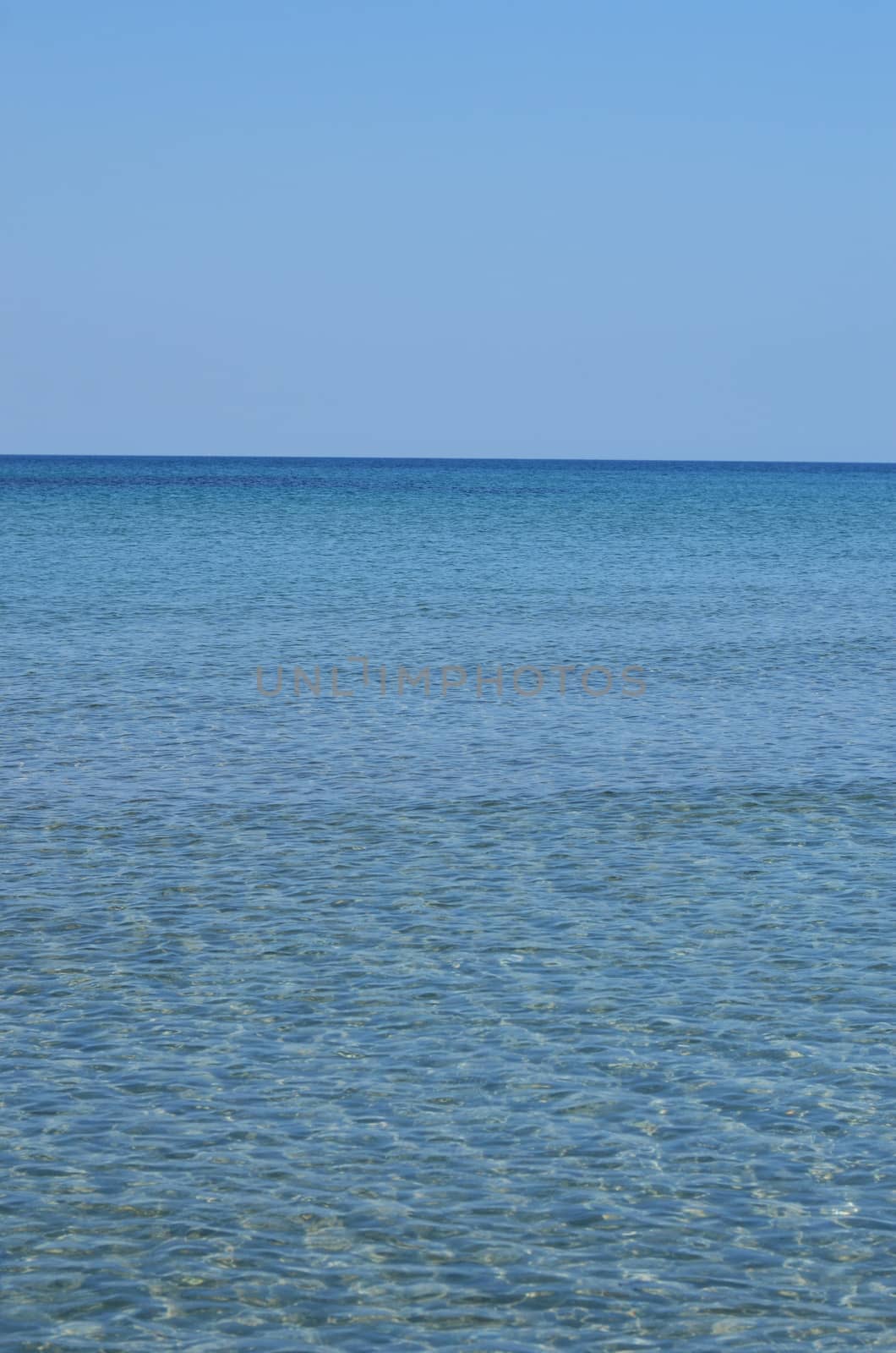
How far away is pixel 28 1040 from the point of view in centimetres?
1487

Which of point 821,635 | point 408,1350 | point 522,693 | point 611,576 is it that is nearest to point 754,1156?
point 408,1350

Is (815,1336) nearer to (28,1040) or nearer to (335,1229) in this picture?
(335,1229)

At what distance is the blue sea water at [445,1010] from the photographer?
433 inches

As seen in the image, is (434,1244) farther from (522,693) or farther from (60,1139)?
(522,693)

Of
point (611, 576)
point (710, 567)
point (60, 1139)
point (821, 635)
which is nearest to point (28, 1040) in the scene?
point (60, 1139)

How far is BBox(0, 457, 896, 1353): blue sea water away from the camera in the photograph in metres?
11.0

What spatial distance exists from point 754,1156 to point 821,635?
33747 mm

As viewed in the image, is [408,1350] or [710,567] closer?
[408,1350]

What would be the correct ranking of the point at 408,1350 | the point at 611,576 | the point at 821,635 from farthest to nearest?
1. the point at 611,576
2. the point at 821,635
3. the point at 408,1350

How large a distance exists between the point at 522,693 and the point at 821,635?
14.0m

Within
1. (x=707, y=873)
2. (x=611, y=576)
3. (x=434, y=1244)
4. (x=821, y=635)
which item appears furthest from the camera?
(x=611, y=576)

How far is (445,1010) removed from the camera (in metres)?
15.7

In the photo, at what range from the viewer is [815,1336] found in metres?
10.4

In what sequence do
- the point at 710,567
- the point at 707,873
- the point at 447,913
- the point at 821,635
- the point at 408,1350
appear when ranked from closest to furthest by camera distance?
the point at 408,1350
the point at 447,913
the point at 707,873
the point at 821,635
the point at 710,567
